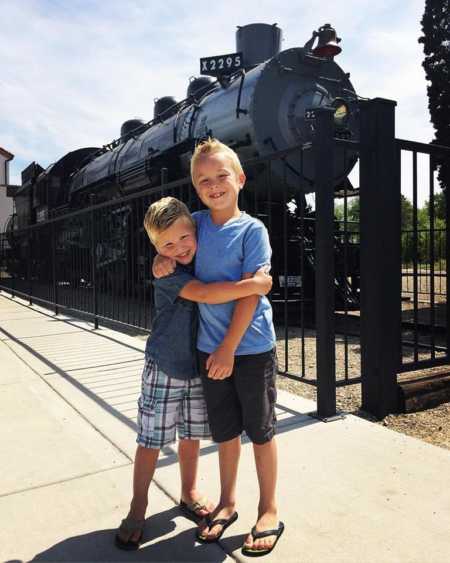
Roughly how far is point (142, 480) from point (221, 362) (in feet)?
1.69

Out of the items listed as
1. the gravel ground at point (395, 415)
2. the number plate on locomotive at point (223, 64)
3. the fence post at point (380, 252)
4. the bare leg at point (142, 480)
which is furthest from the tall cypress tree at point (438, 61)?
the bare leg at point (142, 480)

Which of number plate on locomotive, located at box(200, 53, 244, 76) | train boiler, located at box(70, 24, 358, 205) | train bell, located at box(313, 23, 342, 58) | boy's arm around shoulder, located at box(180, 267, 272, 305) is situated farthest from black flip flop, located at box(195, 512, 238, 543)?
number plate on locomotive, located at box(200, 53, 244, 76)

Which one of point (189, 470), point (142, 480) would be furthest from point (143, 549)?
point (189, 470)

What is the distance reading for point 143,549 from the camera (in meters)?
1.62

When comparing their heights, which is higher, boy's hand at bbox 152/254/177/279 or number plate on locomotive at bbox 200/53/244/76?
number plate on locomotive at bbox 200/53/244/76

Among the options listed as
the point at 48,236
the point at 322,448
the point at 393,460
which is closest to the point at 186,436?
the point at 322,448

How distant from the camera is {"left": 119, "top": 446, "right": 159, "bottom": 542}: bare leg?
65.8 inches

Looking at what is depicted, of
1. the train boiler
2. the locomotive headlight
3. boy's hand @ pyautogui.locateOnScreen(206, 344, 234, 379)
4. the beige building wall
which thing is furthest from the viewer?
the beige building wall

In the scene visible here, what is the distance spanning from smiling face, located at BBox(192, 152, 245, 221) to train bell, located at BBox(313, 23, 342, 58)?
18.3ft

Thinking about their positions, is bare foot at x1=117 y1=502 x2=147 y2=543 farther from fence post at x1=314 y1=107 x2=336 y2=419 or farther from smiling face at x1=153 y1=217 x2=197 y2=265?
fence post at x1=314 y1=107 x2=336 y2=419

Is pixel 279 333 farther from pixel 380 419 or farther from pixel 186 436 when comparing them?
pixel 186 436

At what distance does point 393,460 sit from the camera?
7.24 ft

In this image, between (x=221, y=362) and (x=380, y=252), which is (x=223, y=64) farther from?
(x=221, y=362)

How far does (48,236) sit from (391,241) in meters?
7.18
